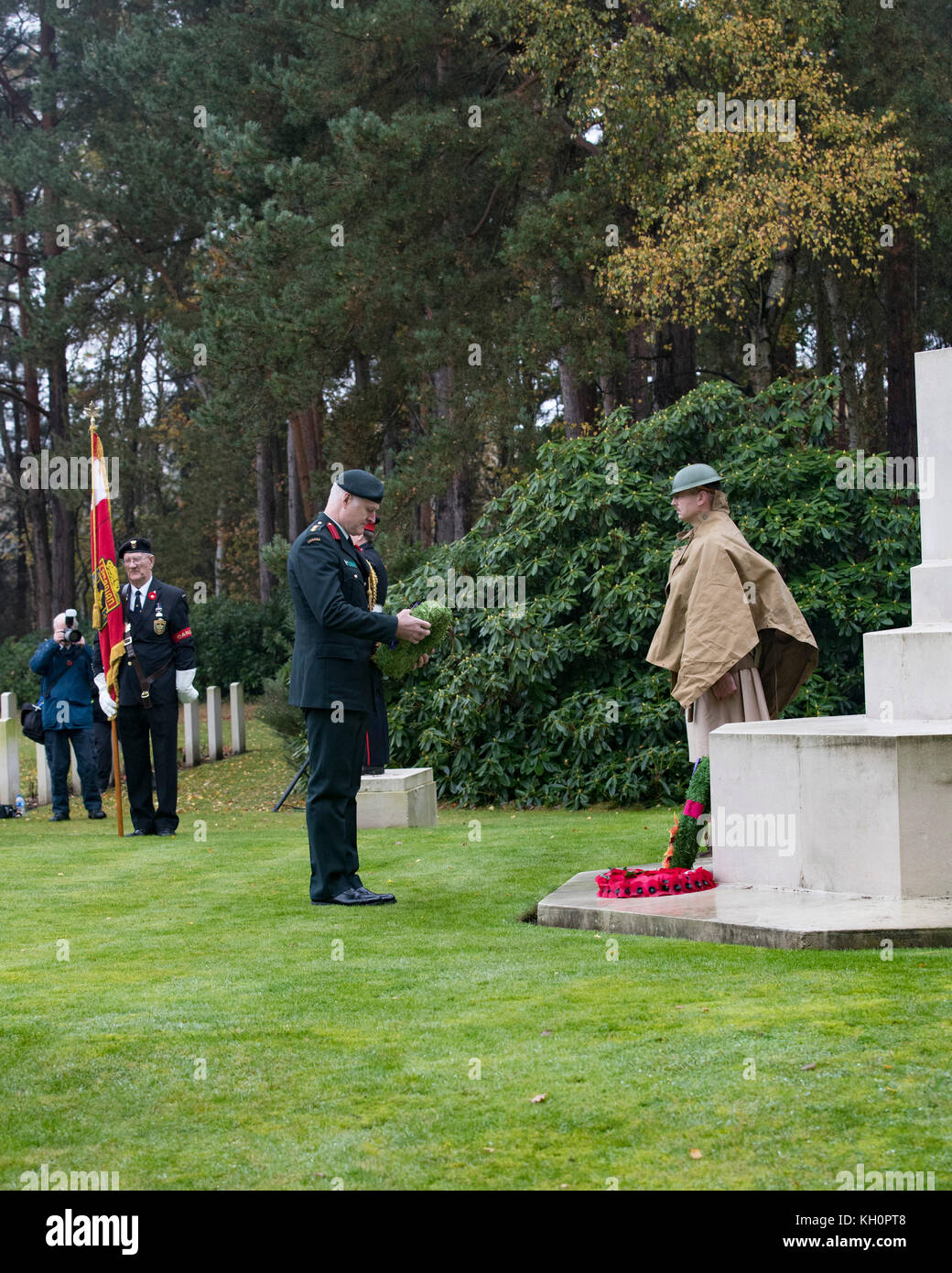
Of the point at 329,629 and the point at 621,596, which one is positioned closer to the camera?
the point at 329,629

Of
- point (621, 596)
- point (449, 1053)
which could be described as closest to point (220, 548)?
point (621, 596)

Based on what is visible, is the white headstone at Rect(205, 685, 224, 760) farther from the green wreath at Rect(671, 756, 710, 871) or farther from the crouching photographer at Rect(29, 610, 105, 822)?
the green wreath at Rect(671, 756, 710, 871)

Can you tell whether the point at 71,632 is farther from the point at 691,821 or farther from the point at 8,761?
the point at 691,821

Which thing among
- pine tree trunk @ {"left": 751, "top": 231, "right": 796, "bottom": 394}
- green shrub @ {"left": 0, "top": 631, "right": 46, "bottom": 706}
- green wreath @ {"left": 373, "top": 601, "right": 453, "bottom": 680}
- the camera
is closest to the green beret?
green wreath @ {"left": 373, "top": 601, "right": 453, "bottom": 680}

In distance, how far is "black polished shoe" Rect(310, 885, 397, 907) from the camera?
7359 millimetres

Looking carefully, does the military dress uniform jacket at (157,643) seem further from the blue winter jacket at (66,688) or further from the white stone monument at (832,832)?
the white stone monument at (832,832)

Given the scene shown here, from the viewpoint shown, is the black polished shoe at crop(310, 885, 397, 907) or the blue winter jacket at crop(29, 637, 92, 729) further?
the blue winter jacket at crop(29, 637, 92, 729)

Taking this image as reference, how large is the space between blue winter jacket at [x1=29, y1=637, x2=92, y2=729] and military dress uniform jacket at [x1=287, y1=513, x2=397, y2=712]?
24.5 ft

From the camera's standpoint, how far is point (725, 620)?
25.1ft

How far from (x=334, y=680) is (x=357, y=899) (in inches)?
43.5

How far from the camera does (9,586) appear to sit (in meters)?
58.2

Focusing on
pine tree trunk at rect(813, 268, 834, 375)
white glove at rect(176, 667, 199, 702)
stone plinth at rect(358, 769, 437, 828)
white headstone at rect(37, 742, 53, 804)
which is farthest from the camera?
pine tree trunk at rect(813, 268, 834, 375)
